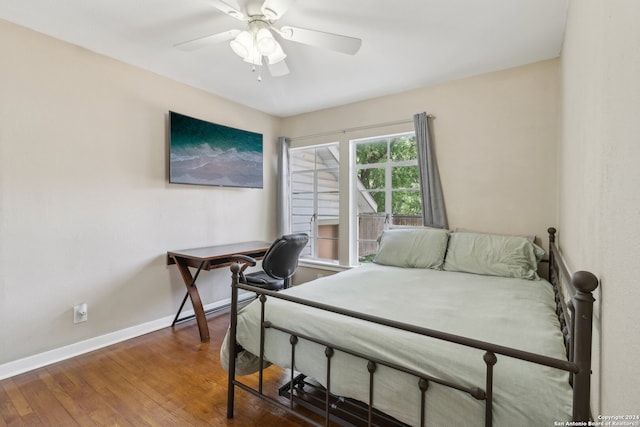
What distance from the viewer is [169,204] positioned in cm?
312

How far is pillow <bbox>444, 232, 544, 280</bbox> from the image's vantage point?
2.36 meters

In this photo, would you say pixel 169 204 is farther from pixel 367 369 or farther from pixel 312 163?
pixel 367 369

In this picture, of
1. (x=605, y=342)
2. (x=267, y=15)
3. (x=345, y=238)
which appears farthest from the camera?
(x=345, y=238)

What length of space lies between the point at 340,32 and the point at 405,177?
1768 millimetres

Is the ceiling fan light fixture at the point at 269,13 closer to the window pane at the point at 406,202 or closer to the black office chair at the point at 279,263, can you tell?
the black office chair at the point at 279,263

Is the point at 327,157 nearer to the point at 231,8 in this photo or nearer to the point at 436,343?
the point at 231,8

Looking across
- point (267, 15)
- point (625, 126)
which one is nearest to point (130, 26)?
point (267, 15)

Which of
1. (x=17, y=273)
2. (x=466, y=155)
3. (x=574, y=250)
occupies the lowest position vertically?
(x=17, y=273)

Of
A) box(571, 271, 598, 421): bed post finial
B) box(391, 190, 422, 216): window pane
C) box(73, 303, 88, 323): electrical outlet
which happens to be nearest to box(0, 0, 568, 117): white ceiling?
box(391, 190, 422, 216): window pane

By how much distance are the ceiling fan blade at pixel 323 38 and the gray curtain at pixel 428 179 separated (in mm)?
1449

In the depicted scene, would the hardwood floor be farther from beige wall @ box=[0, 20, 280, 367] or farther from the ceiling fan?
the ceiling fan

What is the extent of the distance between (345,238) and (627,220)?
318 centimetres

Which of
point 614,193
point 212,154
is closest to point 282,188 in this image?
point 212,154

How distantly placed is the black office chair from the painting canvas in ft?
3.93
